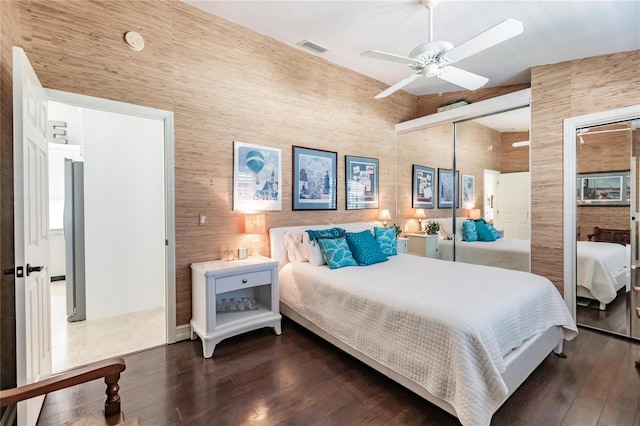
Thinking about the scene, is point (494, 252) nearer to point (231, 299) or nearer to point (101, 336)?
point (231, 299)

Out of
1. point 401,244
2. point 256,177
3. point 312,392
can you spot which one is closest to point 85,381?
point 312,392

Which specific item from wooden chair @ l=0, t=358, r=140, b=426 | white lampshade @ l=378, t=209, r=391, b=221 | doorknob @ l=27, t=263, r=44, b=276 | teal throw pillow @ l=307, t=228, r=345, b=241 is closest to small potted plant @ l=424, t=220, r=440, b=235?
white lampshade @ l=378, t=209, r=391, b=221

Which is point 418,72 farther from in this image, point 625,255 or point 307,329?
point 625,255

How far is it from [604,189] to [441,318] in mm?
2728

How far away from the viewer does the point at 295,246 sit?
345 cm

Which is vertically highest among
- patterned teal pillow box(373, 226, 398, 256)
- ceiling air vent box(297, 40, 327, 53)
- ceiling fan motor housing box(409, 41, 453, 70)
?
ceiling air vent box(297, 40, 327, 53)

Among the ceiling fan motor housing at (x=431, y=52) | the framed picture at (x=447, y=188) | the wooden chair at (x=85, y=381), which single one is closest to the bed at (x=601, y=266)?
the framed picture at (x=447, y=188)

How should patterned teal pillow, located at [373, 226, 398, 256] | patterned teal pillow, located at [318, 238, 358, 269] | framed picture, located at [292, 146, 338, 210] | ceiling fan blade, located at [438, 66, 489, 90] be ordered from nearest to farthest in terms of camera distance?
1. ceiling fan blade, located at [438, 66, 489, 90]
2. patterned teal pillow, located at [318, 238, 358, 269]
3. patterned teal pillow, located at [373, 226, 398, 256]
4. framed picture, located at [292, 146, 338, 210]

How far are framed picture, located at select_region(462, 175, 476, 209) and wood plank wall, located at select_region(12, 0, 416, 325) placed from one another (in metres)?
1.71

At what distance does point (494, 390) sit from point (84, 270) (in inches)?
163

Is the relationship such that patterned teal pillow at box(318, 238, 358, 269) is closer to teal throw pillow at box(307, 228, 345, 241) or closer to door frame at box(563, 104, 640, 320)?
teal throw pillow at box(307, 228, 345, 241)

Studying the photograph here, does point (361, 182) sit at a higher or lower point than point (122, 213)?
higher

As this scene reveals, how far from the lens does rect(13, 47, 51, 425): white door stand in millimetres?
1633

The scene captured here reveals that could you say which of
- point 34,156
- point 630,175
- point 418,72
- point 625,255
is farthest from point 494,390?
point 34,156
